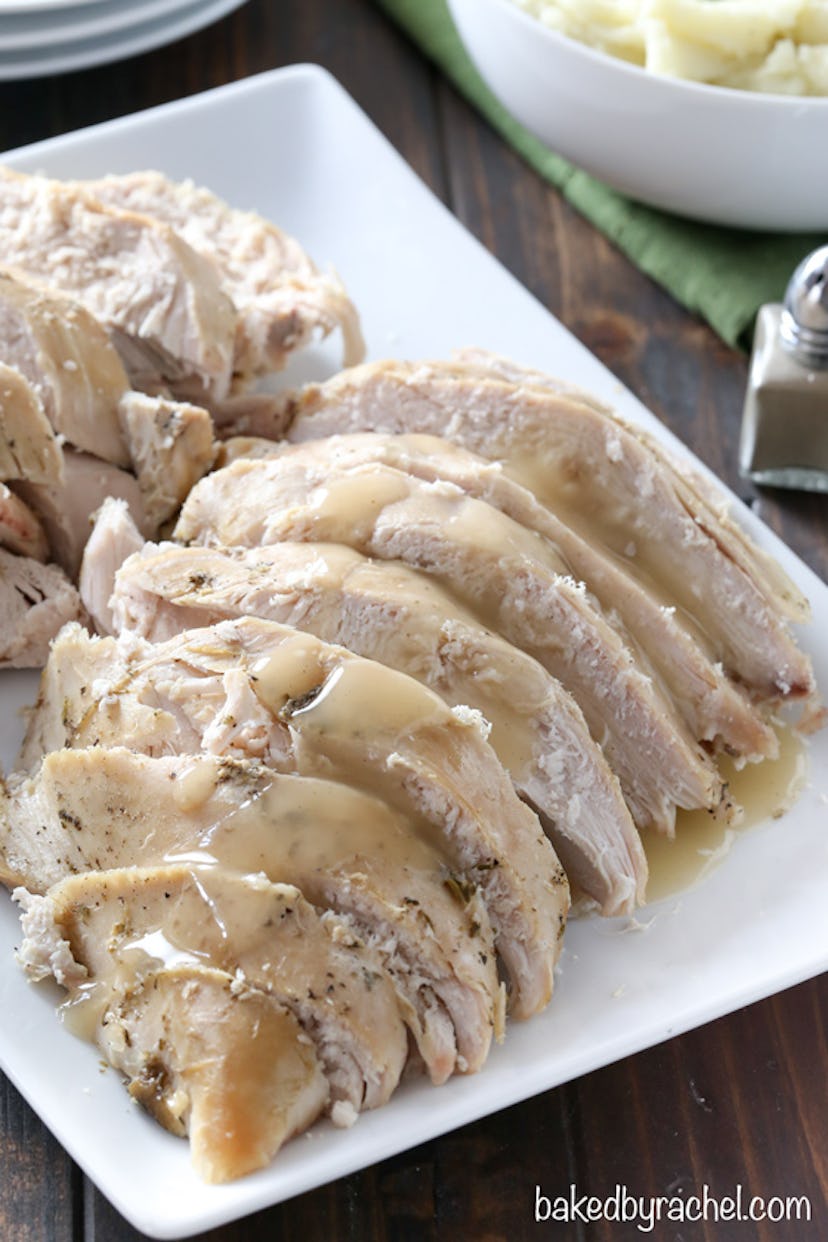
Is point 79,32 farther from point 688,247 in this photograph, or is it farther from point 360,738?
point 360,738

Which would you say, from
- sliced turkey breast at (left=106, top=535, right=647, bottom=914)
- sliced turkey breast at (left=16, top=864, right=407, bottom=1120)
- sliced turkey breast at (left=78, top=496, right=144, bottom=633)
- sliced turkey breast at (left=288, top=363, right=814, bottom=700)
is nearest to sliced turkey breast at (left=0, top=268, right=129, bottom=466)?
sliced turkey breast at (left=78, top=496, right=144, bottom=633)

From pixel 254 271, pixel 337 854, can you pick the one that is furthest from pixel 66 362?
pixel 337 854

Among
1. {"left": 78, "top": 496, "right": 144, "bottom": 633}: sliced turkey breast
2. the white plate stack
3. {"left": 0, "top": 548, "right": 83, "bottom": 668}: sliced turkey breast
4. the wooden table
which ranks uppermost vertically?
the white plate stack

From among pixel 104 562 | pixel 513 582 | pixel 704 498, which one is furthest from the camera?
pixel 704 498

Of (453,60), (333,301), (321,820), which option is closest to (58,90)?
(453,60)

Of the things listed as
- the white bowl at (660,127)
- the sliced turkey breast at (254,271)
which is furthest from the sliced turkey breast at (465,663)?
the white bowl at (660,127)

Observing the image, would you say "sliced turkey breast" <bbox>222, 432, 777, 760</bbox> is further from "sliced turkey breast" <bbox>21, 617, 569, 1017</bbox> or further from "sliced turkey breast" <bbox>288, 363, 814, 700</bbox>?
"sliced turkey breast" <bbox>21, 617, 569, 1017</bbox>
